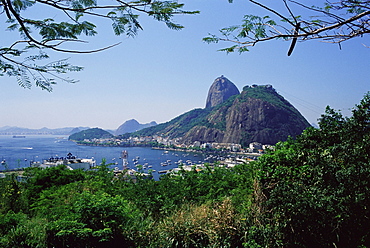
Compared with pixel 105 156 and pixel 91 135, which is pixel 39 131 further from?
pixel 105 156

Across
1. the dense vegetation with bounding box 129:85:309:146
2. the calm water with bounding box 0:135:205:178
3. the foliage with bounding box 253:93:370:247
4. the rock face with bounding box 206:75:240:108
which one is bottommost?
the calm water with bounding box 0:135:205:178

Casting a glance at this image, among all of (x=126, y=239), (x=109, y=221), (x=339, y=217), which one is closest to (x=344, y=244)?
(x=339, y=217)

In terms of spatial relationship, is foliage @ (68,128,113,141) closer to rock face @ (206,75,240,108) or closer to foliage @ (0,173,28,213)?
rock face @ (206,75,240,108)

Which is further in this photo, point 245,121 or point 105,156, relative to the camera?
point 245,121

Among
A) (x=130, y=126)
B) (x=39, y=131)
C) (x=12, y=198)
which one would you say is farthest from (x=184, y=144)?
(x=39, y=131)

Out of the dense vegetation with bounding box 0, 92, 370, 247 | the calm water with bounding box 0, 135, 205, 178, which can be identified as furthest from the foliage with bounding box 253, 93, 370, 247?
the calm water with bounding box 0, 135, 205, 178

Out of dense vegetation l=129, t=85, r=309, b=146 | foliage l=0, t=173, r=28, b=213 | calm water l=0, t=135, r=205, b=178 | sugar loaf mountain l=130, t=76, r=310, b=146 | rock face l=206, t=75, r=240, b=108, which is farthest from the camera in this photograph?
rock face l=206, t=75, r=240, b=108

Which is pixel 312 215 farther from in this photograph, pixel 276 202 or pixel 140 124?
pixel 140 124

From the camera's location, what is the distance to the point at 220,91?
113625 mm

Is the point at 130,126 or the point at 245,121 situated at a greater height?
the point at 130,126

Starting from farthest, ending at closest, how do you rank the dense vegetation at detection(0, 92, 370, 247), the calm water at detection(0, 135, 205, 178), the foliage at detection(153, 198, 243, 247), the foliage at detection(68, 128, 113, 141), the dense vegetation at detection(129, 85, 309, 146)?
the foliage at detection(68, 128, 113, 141) → the dense vegetation at detection(129, 85, 309, 146) → the calm water at detection(0, 135, 205, 178) → the foliage at detection(153, 198, 243, 247) → the dense vegetation at detection(0, 92, 370, 247)

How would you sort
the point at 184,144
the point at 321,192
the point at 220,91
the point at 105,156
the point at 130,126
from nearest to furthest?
the point at 321,192 → the point at 105,156 → the point at 184,144 → the point at 220,91 → the point at 130,126

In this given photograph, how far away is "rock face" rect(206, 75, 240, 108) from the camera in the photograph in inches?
4422

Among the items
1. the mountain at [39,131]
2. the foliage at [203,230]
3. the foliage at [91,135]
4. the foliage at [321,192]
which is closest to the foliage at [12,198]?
the foliage at [203,230]
